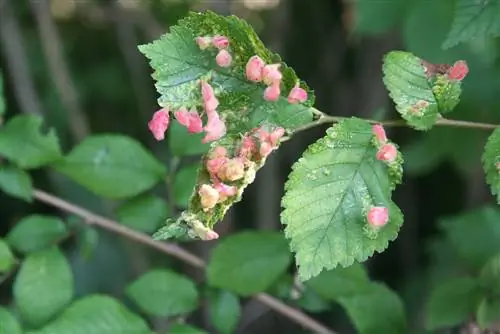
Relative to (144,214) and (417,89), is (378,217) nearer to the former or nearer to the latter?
(417,89)

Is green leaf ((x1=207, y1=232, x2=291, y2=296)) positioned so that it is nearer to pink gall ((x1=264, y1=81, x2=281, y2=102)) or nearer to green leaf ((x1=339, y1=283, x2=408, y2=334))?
green leaf ((x1=339, y1=283, x2=408, y2=334))

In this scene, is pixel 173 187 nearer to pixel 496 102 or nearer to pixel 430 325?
pixel 430 325

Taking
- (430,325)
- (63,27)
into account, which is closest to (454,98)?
(430,325)

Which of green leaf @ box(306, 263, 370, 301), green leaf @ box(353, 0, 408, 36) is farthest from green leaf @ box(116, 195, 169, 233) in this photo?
green leaf @ box(353, 0, 408, 36)

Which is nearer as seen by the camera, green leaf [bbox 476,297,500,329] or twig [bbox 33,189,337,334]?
green leaf [bbox 476,297,500,329]

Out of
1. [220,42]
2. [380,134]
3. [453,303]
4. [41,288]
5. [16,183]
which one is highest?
[220,42]

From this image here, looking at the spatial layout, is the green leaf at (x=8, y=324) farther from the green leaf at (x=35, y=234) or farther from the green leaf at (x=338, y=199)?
the green leaf at (x=338, y=199)

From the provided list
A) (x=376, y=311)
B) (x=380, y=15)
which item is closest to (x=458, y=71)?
(x=376, y=311)
